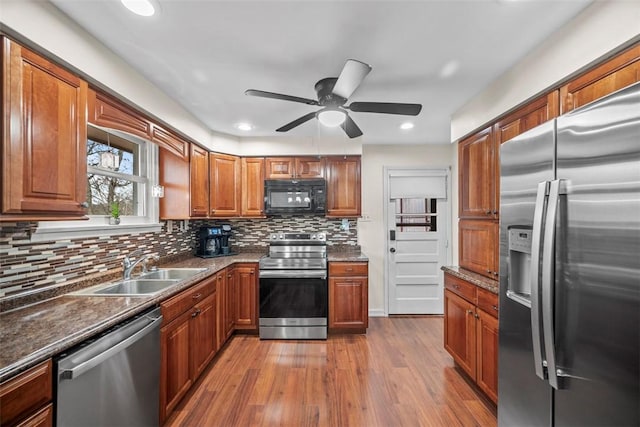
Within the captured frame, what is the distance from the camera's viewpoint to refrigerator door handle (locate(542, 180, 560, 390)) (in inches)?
39.7

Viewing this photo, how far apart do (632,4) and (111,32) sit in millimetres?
2570

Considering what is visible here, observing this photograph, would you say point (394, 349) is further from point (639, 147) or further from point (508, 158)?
point (639, 147)

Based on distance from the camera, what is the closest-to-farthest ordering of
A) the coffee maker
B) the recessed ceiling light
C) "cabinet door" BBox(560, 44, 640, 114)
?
"cabinet door" BBox(560, 44, 640, 114)
the recessed ceiling light
the coffee maker

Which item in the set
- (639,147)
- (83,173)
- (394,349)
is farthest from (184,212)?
(639,147)

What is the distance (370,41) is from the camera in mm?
1626

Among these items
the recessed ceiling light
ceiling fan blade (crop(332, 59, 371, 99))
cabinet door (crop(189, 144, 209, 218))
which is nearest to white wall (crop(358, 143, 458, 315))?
cabinet door (crop(189, 144, 209, 218))

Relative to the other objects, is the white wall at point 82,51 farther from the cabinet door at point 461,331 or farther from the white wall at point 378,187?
the cabinet door at point 461,331

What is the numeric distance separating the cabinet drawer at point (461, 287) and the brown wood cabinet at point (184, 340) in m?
2.16

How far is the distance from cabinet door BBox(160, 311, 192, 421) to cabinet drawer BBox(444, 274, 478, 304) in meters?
2.17

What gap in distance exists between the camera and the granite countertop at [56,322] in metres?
0.99

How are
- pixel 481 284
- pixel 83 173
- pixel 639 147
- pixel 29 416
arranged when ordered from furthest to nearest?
pixel 481 284, pixel 83 173, pixel 29 416, pixel 639 147

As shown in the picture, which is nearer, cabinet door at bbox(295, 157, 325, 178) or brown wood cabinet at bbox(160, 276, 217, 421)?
brown wood cabinet at bbox(160, 276, 217, 421)

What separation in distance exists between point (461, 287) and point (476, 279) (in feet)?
0.71

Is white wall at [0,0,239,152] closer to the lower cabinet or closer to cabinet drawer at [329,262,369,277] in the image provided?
cabinet drawer at [329,262,369,277]
